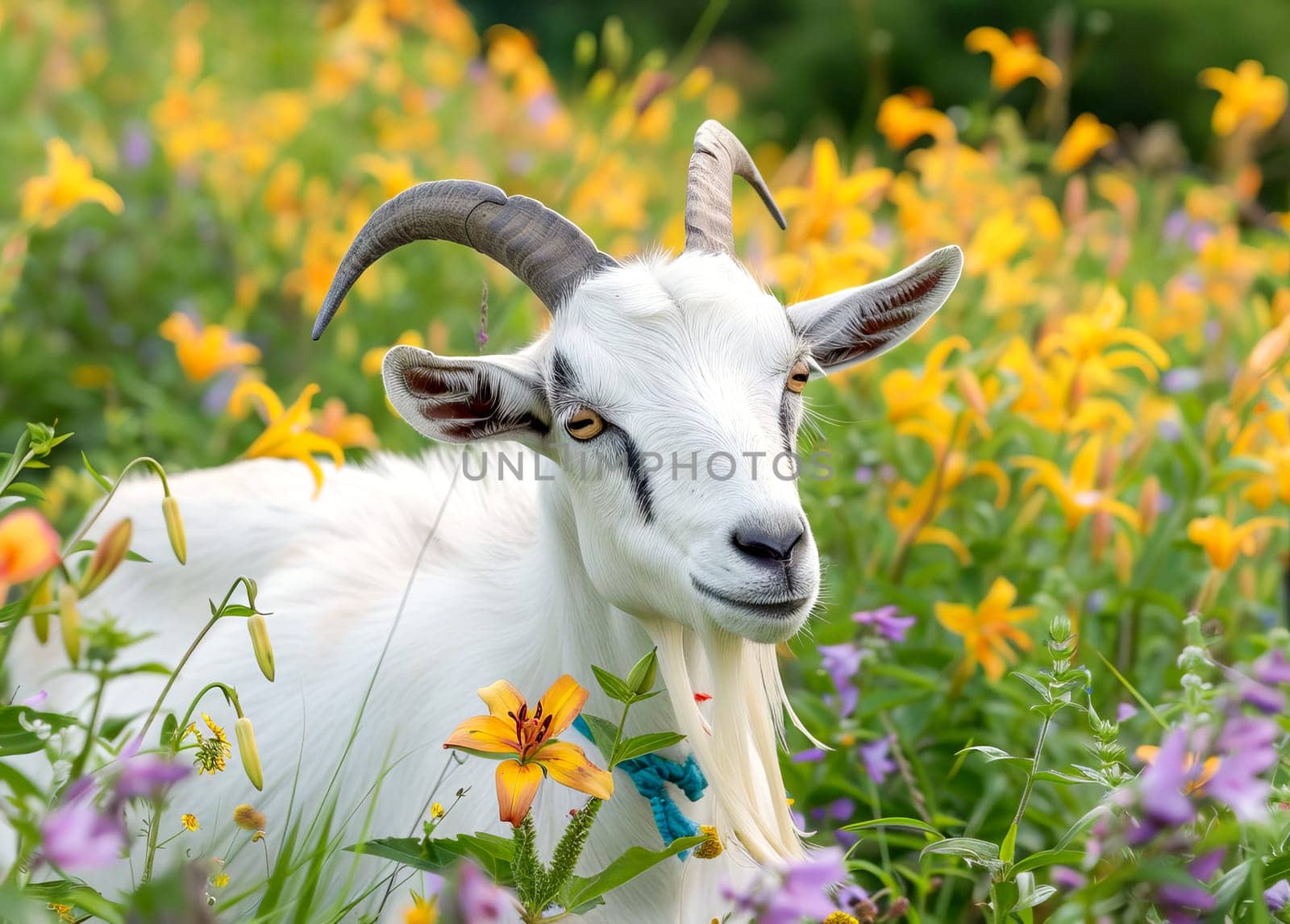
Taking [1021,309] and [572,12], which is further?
[572,12]

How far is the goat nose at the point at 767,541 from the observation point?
6.56 ft

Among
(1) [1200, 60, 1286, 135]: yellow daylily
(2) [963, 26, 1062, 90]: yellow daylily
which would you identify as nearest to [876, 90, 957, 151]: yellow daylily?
(2) [963, 26, 1062, 90]: yellow daylily

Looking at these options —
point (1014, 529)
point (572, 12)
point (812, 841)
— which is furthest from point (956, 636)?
point (572, 12)

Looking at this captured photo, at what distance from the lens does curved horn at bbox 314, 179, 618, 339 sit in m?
2.40

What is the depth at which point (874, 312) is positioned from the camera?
2.64 m

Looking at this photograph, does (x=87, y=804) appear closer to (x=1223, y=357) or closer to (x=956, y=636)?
(x=956, y=636)

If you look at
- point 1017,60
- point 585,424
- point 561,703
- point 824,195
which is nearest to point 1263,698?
point 561,703

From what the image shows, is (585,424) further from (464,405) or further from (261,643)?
(261,643)

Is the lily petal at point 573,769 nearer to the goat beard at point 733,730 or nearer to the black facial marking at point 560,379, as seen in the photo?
the goat beard at point 733,730

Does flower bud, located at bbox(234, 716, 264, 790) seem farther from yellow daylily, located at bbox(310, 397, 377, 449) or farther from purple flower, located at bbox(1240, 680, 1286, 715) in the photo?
yellow daylily, located at bbox(310, 397, 377, 449)

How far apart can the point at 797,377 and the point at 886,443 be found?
5.31 ft

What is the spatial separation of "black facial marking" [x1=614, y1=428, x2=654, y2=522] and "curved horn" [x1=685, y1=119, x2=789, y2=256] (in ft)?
1.73

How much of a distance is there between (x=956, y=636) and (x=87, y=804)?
2.47m

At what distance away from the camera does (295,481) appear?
358cm
